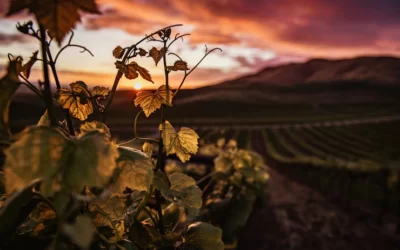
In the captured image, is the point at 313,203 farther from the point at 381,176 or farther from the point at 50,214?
the point at 50,214

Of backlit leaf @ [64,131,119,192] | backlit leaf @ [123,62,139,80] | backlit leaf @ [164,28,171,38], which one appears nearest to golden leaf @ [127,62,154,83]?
backlit leaf @ [123,62,139,80]

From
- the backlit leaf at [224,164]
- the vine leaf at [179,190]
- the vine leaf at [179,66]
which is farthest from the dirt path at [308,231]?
the vine leaf at [179,66]

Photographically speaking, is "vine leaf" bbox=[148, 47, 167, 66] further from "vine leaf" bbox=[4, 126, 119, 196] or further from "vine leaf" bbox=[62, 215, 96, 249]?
"vine leaf" bbox=[62, 215, 96, 249]

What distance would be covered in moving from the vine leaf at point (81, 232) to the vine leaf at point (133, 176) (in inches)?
9.8

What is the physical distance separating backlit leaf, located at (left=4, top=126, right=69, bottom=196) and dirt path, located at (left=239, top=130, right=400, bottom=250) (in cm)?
447

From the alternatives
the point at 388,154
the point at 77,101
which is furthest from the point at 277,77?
the point at 77,101

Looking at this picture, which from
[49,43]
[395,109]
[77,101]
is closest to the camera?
[49,43]

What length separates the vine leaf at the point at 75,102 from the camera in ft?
2.50

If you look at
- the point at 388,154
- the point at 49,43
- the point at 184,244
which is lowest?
the point at 388,154

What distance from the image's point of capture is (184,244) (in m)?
0.93

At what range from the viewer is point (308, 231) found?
6.55 meters

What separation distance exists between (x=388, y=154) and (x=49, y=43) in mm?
38878

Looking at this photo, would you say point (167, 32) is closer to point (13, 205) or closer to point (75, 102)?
point (75, 102)

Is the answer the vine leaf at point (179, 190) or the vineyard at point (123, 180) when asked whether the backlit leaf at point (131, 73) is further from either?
the vine leaf at point (179, 190)
